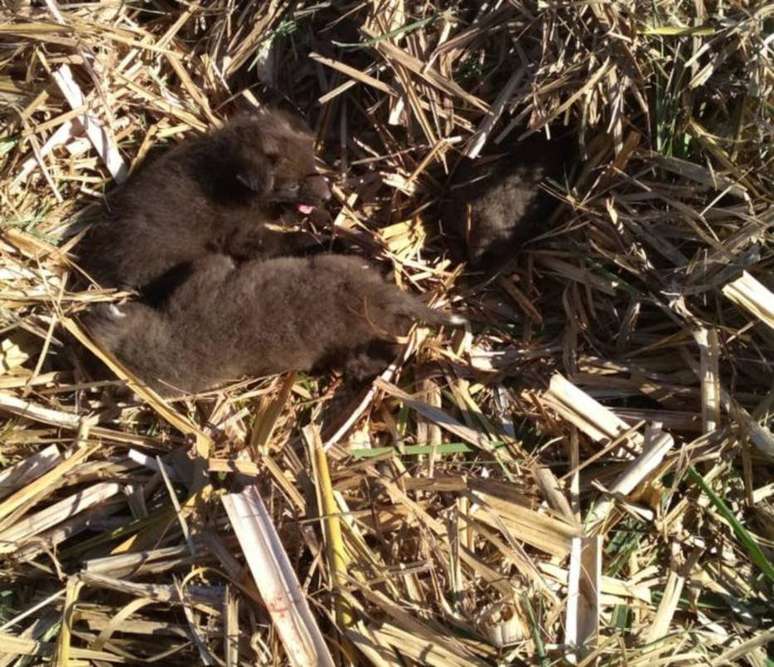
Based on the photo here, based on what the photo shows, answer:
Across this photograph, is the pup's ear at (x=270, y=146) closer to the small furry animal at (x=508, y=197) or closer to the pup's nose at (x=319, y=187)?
the pup's nose at (x=319, y=187)

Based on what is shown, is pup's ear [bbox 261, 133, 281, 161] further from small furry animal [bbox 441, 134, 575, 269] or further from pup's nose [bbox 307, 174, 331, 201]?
small furry animal [bbox 441, 134, 575, 269]

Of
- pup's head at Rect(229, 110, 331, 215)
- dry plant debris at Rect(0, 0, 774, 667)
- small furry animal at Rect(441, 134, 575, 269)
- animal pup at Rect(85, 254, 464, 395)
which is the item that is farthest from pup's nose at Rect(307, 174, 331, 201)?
small furry animal at Rect(441, 134, 575, 269)


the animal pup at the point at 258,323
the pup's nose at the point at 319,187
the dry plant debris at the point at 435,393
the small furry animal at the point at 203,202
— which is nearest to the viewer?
the dry plant debris at the point at 435,393

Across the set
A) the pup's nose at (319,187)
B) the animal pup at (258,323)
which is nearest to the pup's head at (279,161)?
the pup's nose at (319,187)

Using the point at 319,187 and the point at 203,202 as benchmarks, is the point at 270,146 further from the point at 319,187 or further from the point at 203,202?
the point at 203,202

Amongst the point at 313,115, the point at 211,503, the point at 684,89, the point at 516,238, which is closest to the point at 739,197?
the point at 684,89

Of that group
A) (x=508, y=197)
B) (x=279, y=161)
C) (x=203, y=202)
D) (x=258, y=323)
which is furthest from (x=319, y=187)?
(x=508, y=197)

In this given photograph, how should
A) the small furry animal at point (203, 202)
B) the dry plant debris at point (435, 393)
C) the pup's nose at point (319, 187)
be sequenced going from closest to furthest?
the dry plant debris at point (435, 393), the small furry animal at point (203, 202), the pup's nose at point (319, 187)
